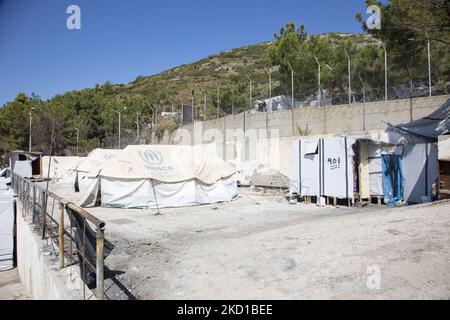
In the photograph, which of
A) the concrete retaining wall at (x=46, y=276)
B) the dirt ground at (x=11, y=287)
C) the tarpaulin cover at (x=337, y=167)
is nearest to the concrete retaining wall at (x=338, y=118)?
the tarpaulin cover at (x=337, y=167)

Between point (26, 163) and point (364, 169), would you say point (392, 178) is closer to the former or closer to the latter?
point (364, 169)

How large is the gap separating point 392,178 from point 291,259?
9488 mm

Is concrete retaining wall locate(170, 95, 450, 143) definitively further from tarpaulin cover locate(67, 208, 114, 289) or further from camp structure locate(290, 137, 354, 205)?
tarpaulin cover locate(67, 208, 114, 289)

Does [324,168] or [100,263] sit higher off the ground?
[324,168]

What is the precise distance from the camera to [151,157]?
628 inches

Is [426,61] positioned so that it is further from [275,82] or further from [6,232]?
[6,232]

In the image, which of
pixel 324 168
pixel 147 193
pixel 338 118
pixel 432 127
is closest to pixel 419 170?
pixel 432 127

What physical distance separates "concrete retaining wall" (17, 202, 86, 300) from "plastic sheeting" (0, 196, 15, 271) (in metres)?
3.67

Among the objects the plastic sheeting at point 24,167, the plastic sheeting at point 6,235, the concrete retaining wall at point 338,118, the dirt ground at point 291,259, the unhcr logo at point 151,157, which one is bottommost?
the plastic sheeting at point 6,235

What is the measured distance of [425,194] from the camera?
12570mm

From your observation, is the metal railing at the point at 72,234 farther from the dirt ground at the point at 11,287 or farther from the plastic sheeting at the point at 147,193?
the plastic sheeting at the point at 147,193

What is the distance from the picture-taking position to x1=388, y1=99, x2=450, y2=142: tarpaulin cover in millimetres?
12633

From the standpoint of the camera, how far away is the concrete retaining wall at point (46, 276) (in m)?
4.69

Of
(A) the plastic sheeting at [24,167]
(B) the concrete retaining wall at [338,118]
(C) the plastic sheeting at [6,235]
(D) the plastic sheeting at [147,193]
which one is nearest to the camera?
(C) the plastic sheeting at [6,235]
